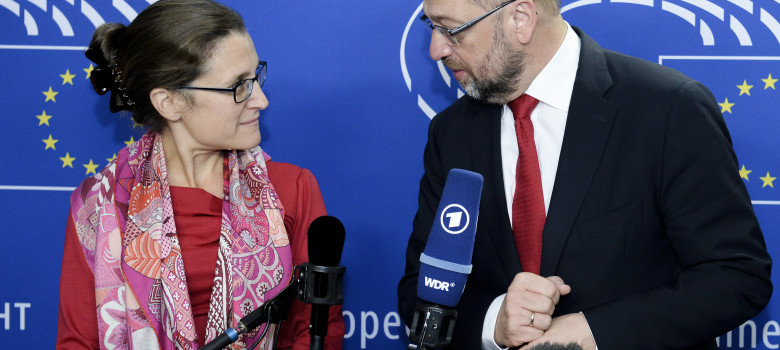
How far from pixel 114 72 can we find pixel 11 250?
910 mm

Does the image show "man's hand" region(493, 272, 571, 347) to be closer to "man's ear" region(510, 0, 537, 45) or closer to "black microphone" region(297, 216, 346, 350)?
"black microphone" region(297, 216, 346, 350)

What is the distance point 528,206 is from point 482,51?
1.27 ft

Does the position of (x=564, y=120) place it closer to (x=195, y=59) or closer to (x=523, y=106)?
(x=523, y=106)

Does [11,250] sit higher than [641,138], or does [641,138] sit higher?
[641,138]

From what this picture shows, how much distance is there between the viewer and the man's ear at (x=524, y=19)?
70.9 inches

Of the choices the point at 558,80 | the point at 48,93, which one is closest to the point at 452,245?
the point at 558,80

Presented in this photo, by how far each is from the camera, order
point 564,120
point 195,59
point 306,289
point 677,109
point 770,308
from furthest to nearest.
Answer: point 770,308 < point 195,59 < point 564,120 < point 677,109 < point 306,289

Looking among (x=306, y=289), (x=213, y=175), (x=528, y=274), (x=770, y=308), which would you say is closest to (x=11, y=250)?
(x=213, y=175)

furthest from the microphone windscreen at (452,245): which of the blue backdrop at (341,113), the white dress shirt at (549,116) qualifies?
the blue backdrop at (341,113)

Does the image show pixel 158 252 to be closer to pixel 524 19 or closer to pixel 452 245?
pixel 452 245

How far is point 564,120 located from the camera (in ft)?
5.88

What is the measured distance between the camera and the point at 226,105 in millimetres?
2010

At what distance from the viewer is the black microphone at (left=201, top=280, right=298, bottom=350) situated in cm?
136

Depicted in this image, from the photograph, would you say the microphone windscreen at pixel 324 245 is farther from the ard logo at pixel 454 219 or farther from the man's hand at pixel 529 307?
the man's hand at pixel 529 307
